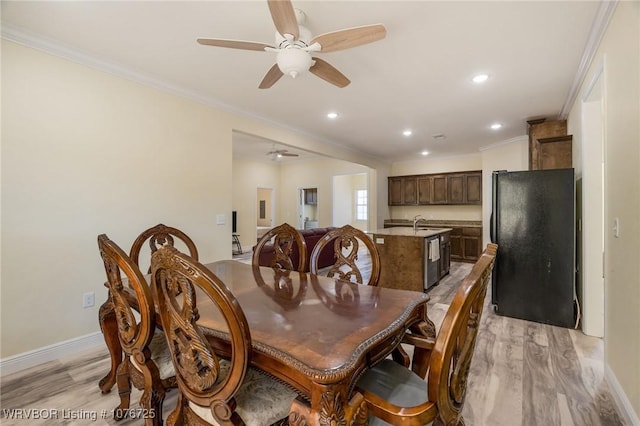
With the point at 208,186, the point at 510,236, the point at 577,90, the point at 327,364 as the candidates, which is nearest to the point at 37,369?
the point at 208,186

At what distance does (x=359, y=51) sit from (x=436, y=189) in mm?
5451

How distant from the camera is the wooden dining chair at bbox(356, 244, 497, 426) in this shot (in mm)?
842

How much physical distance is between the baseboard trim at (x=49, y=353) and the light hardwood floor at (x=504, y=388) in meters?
0.07

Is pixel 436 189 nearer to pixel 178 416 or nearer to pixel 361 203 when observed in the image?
pixel 361 203

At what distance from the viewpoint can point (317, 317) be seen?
1.23 metres

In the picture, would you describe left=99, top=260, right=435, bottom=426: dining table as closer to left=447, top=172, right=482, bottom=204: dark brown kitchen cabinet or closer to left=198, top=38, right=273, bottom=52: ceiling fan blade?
left=198, top=38, right=273, bottom=52: ceiling fan blade

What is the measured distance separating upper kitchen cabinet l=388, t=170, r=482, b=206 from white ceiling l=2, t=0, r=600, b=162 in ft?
9.20

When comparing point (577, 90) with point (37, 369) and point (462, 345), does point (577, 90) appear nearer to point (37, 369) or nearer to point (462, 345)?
point (462, 345)

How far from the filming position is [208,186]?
352 centimetres

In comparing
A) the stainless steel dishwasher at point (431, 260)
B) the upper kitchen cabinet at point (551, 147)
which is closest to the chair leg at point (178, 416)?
the stainless steel dishwasher at point (431, 260)

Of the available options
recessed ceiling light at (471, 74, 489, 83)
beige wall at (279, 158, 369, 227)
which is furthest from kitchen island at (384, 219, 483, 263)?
A: recessed ceiling light at (471, 74, 489, 83)

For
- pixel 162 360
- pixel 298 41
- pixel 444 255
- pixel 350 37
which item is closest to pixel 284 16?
pixel 298 41

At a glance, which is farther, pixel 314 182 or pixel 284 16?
pixel 314 182

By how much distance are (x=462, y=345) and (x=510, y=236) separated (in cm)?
288
